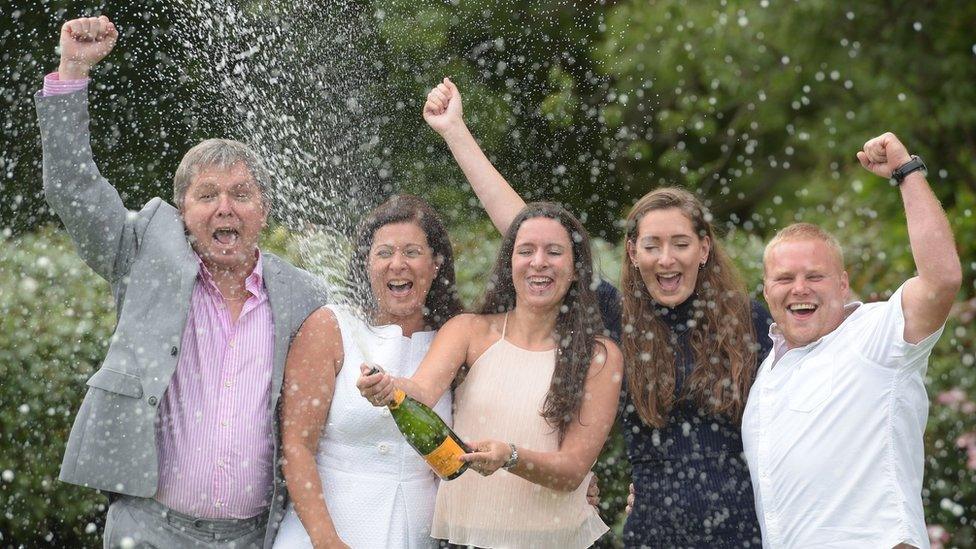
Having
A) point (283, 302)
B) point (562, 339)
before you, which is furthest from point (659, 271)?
point (283, 302)

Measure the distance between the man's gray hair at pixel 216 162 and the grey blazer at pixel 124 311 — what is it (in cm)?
12

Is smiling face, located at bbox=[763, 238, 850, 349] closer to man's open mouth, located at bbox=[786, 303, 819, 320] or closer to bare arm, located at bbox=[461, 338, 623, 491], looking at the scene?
man's open mouth, located at bbox=[786, 303, 819, 320]

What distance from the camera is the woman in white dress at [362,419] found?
365cm

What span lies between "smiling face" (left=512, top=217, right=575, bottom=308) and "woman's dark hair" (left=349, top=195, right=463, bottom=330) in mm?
251

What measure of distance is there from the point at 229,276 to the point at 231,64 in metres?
5.17

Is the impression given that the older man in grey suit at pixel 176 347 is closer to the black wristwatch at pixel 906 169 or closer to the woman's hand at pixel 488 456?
the woman's hand at pixel 488 456

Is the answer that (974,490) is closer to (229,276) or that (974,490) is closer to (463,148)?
(463,148)

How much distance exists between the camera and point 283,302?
12.3ft

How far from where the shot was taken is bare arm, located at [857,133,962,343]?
10.5 feet

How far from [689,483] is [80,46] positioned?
89.6 inches

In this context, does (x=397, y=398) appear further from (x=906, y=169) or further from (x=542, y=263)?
(x=906, y=169)

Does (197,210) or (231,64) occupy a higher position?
(231,64)

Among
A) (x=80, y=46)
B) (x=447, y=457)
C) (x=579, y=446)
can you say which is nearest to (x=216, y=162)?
(x=80, y=46)

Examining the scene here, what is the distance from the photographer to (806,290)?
139 inches
